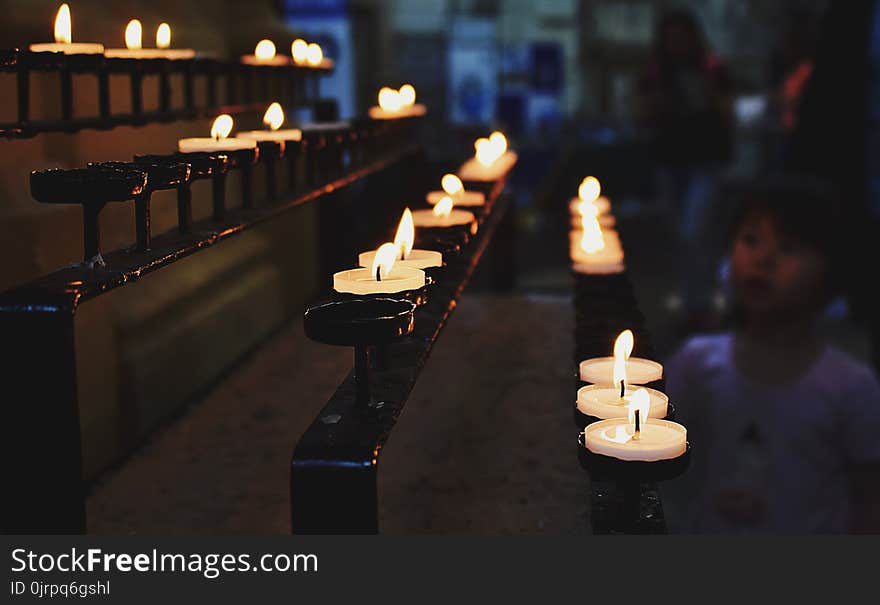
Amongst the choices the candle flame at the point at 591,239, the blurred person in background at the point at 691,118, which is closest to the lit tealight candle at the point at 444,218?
the candle flame at the point at 591,239

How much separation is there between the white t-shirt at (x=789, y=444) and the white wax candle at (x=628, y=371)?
2.55 ft

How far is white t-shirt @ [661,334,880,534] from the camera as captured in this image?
2.19m

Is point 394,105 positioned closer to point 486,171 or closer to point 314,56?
point 314,56

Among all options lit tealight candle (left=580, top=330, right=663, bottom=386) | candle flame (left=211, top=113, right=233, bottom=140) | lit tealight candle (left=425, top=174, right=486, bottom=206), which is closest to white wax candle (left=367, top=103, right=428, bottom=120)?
lit tealight candle (left=425, top=174, right=486, bottom=206)

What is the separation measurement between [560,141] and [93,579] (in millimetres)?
9157

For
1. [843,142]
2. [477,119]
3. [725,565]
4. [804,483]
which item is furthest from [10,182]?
[477,119]

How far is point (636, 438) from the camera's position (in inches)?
44.4

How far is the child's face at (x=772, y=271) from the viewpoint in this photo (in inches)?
91.4

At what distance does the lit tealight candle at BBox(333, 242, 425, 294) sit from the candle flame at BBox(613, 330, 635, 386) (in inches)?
10.7

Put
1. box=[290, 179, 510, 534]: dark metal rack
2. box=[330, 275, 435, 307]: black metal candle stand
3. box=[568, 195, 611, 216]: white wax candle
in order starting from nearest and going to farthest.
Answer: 1. box=[290, 179, 510, 534]: dark metal rack
2. box=[330, 275, 435, 307]: black metal candle stand
3. box=[568, 195, 611, 216]: white wax candle

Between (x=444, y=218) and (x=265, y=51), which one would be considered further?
(x=265, y=51)

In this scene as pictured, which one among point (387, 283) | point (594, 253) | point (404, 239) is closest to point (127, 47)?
point (404, 239)

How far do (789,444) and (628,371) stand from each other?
0.94 metres

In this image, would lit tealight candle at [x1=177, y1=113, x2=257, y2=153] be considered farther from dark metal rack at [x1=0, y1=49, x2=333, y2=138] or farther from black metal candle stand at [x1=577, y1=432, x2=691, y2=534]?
black metal candle stand at [x1=577, y1=432, x2=691, y2=534]
